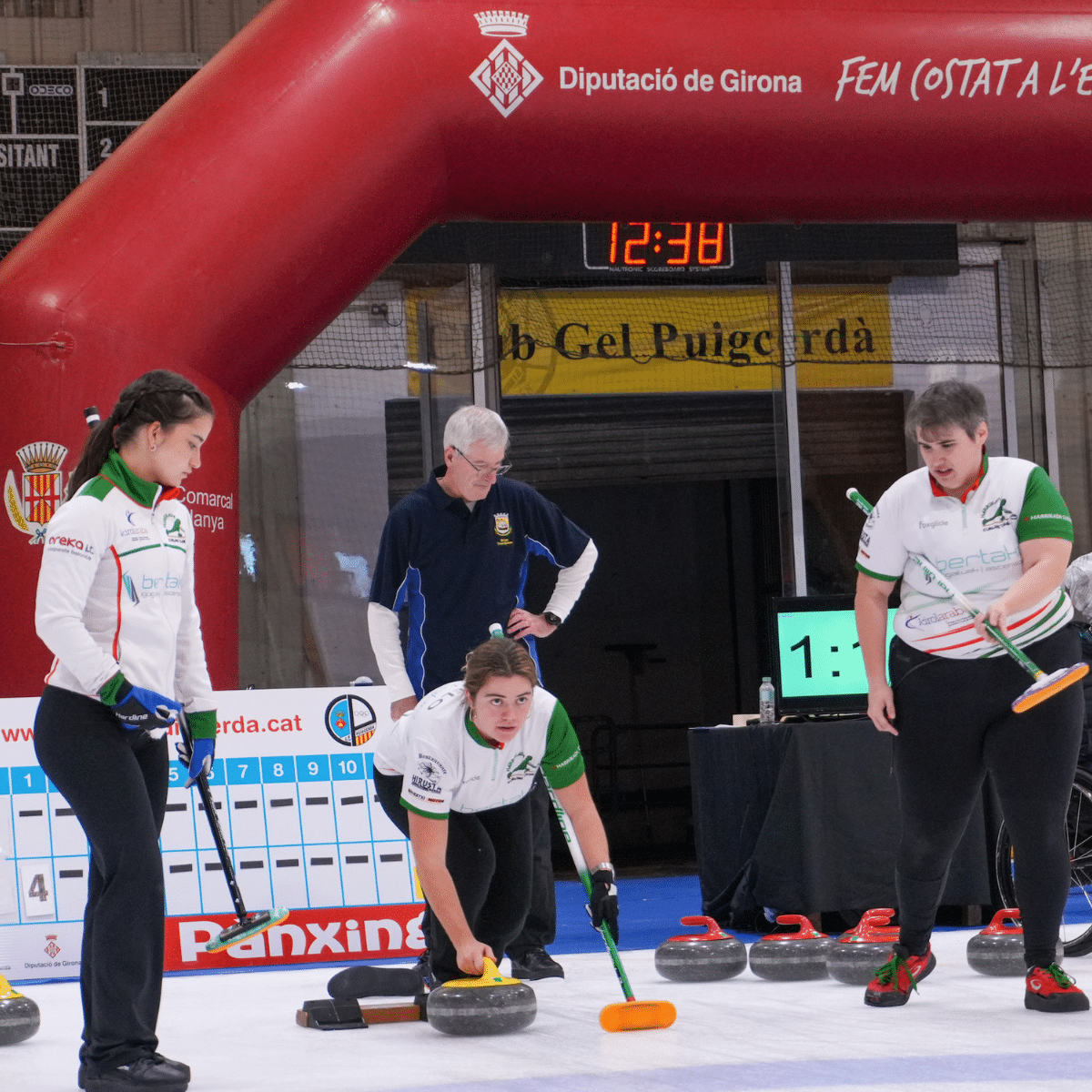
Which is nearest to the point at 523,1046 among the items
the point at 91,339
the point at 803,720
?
the point at 803,720

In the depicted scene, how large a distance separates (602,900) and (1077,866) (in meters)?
2.18

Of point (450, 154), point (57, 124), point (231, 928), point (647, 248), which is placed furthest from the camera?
point (647, 248)

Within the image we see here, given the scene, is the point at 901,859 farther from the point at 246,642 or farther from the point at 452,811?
the point at 246,642

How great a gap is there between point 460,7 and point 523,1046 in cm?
367

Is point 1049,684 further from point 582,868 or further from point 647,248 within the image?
point 647,248

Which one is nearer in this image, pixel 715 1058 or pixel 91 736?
pixel 91 736

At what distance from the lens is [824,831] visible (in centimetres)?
534

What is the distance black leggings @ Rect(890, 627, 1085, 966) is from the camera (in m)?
3.45

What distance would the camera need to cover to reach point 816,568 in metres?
9.04

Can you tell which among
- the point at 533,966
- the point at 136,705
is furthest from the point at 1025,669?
the point at 136,705

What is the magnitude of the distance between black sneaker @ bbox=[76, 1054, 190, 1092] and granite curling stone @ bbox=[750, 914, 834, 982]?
1.91m

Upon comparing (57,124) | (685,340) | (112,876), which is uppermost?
(57,124)

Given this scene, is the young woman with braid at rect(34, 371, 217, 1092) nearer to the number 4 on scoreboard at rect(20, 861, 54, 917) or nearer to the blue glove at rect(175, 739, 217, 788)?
the blue glove at rect(175, 739, 217, 788)

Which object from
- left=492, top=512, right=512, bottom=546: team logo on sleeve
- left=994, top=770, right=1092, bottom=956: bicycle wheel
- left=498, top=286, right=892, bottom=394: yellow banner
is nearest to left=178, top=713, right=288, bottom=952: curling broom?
left=492, top=512, right=512, bottom=546: team logo on sleeve
